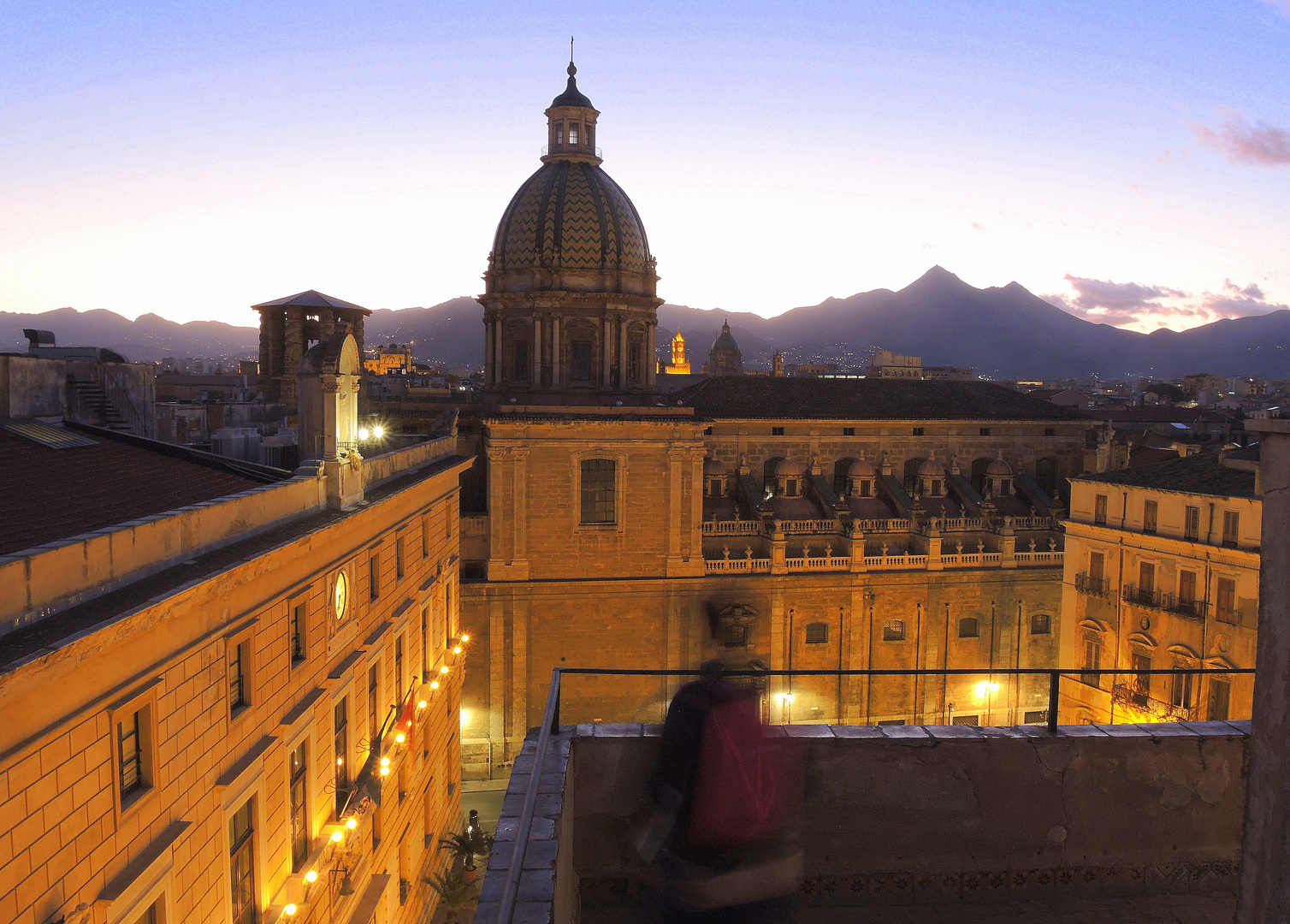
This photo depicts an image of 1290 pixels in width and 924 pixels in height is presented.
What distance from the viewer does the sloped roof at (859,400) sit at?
40.8 meters

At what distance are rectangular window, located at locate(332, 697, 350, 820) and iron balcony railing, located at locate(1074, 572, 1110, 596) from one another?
2490 centimetres

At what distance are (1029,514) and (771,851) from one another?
37.9 m

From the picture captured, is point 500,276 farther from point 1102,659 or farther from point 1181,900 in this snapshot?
point 1181,900

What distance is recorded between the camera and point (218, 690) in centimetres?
997

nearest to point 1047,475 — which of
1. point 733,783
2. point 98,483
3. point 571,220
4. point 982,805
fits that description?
point 571,220

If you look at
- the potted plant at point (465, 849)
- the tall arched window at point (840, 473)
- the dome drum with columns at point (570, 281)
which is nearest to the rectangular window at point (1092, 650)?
the tall arched window at point (840, 473)

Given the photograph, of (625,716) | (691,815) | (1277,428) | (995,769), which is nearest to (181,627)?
(691,815)

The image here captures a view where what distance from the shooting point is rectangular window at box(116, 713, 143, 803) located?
822 centimetres

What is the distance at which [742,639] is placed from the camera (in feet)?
113

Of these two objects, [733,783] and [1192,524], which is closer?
[733,783]

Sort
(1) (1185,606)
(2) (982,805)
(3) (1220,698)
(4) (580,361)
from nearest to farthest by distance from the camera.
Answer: (2) (982,805) < (3) (1220,698) < (1) (1185,606) < (4) (580,361)

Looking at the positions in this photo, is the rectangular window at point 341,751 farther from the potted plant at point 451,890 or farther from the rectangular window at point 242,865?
the potted plant at point 451,890

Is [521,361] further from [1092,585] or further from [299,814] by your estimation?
[299,814]

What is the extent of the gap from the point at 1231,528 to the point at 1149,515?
2.77 metres
